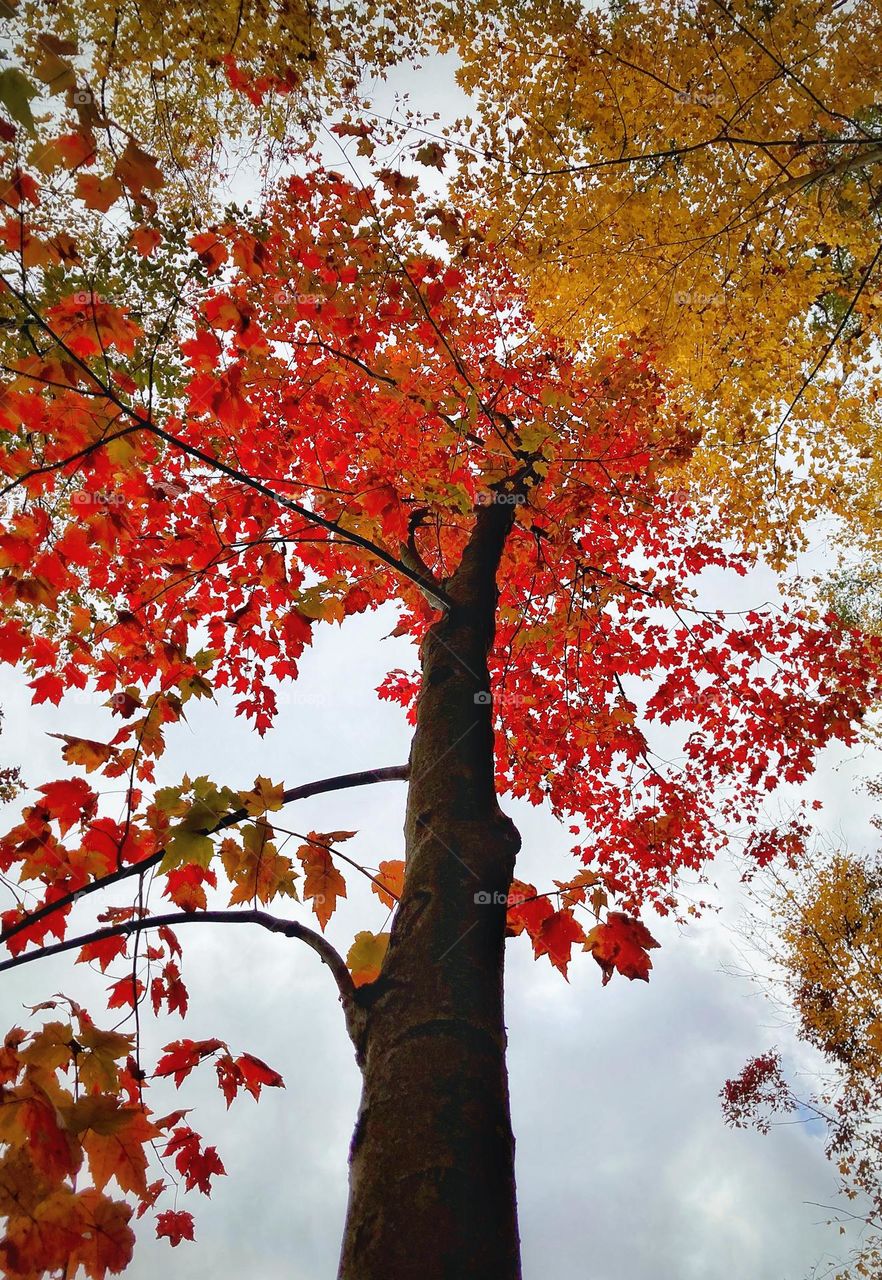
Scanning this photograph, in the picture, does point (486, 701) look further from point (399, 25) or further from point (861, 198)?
point (399, 25)

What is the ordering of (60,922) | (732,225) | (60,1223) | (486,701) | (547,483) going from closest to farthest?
1. (60,1223)
2. (60,922)
3. (486,701)
4. (732,225)
5. (547,483)

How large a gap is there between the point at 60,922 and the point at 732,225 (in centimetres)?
761

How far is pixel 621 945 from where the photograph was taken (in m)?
2.17

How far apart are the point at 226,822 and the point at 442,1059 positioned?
1.14 metres

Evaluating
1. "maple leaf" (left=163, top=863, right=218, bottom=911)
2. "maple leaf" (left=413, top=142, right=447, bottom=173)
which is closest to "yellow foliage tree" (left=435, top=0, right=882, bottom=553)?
"maple leaf" (left=413, top=142, right=447, bottom=173)

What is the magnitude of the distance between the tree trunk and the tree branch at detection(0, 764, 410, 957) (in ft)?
0.71

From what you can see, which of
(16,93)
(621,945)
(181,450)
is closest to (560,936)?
(621,945)

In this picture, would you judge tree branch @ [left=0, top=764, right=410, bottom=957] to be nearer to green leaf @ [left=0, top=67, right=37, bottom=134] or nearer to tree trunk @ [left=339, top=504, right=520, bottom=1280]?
tree trunk @ [left=339, top=504, right=520, bottom=1280]

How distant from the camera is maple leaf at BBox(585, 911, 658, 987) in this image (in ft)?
7.00

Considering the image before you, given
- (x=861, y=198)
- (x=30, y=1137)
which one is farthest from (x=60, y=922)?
(x=861, y=198)

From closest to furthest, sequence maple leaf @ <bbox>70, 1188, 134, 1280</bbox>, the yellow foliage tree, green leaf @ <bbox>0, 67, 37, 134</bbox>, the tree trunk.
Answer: the tree trunk
green leaf @ <bbox>0, 67, 37, 134</bbox>
maple leaf @ <bbox>70, 1188, 134, 1280</bbox>
the yellow foliage tree

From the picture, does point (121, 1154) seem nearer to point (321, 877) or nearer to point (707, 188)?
point (321, 877)

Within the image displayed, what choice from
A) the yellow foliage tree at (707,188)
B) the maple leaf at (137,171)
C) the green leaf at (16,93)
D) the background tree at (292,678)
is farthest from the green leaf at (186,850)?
the yellow foliage tree at (707,188)

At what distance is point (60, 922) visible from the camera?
9.28 ft
